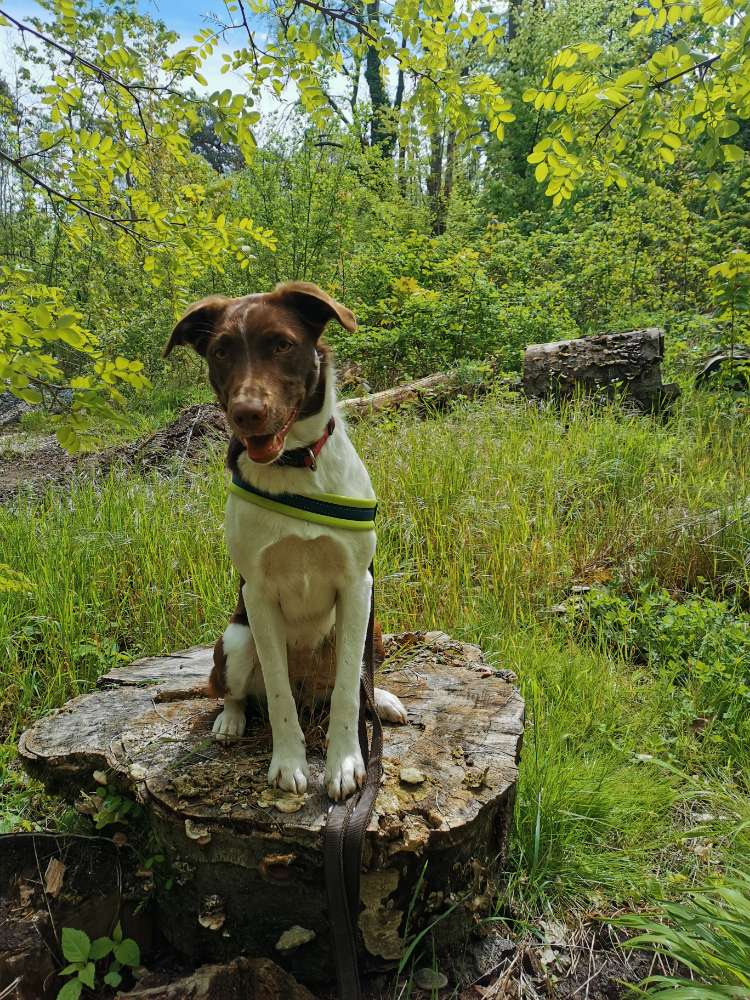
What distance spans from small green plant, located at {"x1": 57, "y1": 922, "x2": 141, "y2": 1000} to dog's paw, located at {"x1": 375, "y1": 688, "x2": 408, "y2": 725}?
93cm

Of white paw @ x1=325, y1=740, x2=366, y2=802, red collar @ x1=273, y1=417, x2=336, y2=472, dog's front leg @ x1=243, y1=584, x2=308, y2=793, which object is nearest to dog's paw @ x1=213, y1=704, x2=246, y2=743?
dog's front leg @ x1=243, y1=584, x2=308, y2=793

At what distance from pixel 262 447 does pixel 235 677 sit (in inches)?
34.0

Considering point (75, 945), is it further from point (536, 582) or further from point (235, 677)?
point (536, 582)

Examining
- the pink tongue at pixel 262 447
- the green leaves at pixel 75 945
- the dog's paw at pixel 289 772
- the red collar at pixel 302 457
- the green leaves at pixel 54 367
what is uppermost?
the green leaves at pixel 54 367

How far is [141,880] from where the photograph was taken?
1758 millimetres

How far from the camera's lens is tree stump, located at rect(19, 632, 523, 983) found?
1.55 meters

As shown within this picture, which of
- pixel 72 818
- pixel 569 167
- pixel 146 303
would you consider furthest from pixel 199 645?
pixel 146 303

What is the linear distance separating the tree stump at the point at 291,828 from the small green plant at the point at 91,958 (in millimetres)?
125

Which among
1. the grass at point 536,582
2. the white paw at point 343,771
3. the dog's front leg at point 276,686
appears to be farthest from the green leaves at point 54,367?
the grass at point 536,582

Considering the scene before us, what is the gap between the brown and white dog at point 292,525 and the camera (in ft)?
5.19

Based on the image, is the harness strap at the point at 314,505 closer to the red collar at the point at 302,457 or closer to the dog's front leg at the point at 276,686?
the red collar at the point at 302,457

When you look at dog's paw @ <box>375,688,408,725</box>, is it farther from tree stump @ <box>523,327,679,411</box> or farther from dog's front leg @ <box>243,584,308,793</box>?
tree stump @ <box>523,327,679,411</box>

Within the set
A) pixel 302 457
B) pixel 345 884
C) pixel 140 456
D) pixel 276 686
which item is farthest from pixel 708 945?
pixel 140 456

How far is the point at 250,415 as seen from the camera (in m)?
1.42
